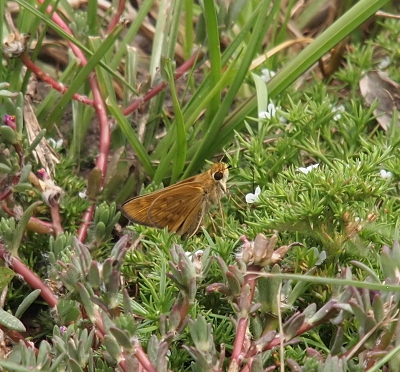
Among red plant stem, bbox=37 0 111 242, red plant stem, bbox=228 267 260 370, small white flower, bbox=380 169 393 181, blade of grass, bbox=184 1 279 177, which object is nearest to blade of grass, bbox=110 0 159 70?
red plant stem, bbox=37 0 111 242

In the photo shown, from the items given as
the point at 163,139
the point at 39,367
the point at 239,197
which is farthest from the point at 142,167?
the point at 39,367

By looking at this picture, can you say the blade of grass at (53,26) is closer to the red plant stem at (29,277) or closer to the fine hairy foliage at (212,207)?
the fine hairy foliage at (212,207)

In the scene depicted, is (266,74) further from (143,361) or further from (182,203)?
(143,361)

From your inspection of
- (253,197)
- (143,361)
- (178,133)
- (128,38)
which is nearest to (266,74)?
(128,38)

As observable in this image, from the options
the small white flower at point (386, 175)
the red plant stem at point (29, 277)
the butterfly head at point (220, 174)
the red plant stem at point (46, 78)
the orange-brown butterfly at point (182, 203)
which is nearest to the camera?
the red plant stem at point (29, 277)

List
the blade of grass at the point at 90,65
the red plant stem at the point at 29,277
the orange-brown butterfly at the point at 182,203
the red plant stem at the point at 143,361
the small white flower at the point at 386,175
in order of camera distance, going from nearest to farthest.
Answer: the red plant stem at the point at 143,361 < the red plant stem at the point at 29,277 < the small white flower at the point at 386,175 < the orange-brown butterfly at the point at 182,203 < the blade of grass at the point at 90,65

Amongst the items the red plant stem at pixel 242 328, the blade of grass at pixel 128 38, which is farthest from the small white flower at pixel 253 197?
the blade of grass at pixel 128 38
